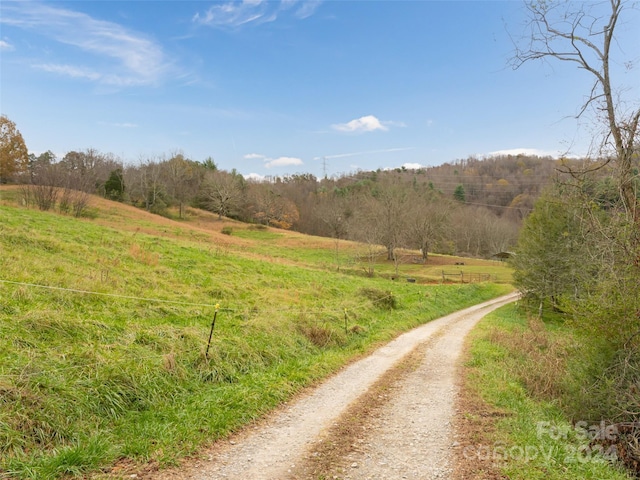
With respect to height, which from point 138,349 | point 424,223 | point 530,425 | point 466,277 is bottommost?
point 466,277

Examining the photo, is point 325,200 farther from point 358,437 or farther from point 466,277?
point 358,437

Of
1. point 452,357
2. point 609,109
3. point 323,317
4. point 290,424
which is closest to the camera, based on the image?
point 290,424

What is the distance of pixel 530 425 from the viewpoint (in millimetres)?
6465

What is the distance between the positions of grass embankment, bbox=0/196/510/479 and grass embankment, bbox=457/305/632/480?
333 cm

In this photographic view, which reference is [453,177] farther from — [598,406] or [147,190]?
[598,406]

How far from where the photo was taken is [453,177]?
13088 centimetres

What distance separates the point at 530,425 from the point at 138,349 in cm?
725

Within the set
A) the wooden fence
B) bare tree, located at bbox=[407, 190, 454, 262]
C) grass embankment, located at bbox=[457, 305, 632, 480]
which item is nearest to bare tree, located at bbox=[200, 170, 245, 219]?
bare tree, located at bbox=[407, 190, 454, 262]

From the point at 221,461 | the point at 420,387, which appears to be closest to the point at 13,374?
the point at 221,461

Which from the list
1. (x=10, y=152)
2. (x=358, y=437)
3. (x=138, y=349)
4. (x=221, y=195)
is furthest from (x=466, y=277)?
(x=10, y=152)

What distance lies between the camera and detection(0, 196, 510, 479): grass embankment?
16.5ft

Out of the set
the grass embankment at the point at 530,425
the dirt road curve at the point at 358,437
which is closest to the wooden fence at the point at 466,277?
the grass embankment at the point at 530,425

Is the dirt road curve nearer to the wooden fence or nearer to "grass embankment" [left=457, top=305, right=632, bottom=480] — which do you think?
"grass embankment" [left=457, top=305, right=632, bottom=480]

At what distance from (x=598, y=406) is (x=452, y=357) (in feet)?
16.0
